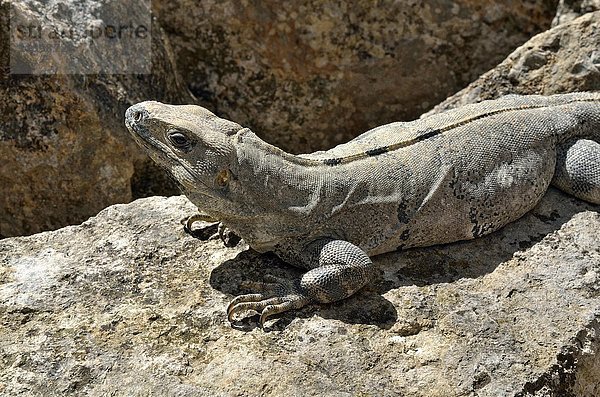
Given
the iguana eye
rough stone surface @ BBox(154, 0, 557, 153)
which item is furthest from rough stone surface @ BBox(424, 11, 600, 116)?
the iguana eye

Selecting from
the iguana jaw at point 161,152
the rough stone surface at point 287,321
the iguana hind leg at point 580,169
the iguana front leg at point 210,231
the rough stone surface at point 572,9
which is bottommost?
the rough stone surface at point 287,321

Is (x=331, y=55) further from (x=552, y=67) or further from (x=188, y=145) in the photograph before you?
(x=188, y=145)

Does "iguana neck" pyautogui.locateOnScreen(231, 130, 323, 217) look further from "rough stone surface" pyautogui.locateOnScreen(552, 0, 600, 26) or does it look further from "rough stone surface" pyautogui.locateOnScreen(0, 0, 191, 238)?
"rough stone surface" pyautogui.locateOnScreen(552, 0, 600, 26)

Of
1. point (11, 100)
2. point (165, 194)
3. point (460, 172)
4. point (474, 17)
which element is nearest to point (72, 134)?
point (11, 100)

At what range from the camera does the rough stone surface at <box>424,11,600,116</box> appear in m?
8.27

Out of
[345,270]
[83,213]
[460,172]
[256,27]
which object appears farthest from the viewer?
[256,27]

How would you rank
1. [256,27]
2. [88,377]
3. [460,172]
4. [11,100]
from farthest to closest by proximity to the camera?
[256,27] → [11,100] → [460,172] → [88,377]

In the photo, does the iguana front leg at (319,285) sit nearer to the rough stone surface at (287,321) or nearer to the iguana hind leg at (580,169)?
the rough stone surface at (287,321)

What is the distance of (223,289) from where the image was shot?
20.3ft

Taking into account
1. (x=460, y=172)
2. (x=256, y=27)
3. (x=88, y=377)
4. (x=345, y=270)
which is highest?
(x=256, y=27)

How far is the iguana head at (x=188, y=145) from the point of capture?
5891mm

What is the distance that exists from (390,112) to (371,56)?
2.22 feet

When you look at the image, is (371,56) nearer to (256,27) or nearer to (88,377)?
(256,27)

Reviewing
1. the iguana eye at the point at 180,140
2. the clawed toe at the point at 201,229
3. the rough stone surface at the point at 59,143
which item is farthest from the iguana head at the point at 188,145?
the rough stone surface at the point at 59,143
